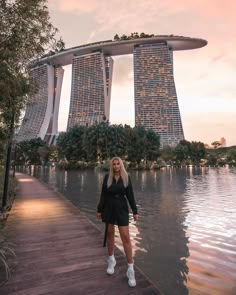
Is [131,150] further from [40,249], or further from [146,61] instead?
[146,61]

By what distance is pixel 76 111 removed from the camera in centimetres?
16538

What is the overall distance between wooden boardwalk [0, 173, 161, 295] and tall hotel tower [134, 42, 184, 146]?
167818 mm

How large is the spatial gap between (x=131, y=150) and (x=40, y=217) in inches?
2369

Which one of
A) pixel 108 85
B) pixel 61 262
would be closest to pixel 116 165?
pixel 61 262

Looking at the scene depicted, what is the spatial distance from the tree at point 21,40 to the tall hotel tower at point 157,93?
167501mm

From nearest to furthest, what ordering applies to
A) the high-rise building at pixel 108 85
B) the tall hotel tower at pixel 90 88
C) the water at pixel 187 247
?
the water at pixel 187 247 → the tall hotel tower at pixel 90 88 → the high-rise building at pixel 108 85

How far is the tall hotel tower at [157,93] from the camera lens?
17300 cm

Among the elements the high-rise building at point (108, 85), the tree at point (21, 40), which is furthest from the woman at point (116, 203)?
the high-rise building at point (108, 85)

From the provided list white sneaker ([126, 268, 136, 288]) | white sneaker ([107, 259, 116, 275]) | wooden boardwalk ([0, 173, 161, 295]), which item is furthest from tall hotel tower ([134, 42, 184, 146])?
white sneaker ([126, 268, 136, 288])

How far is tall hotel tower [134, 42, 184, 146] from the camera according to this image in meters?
173

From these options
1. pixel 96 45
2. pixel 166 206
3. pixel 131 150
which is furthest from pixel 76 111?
pixel 166 206

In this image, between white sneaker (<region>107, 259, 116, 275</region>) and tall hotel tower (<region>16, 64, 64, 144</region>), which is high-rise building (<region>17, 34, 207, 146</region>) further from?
white sneaker (<region>107, 259, 116, 275</region>)

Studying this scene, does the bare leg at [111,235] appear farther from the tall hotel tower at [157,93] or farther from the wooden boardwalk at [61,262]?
the tall hotel tower at [157,93]

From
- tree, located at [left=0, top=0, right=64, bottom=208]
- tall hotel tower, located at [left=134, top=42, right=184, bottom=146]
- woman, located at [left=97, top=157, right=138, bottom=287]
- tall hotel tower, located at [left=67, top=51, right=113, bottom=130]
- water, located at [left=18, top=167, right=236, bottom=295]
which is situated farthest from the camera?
tall hotel tower, located at [left=134, top=42, right=184, bottom=146]
